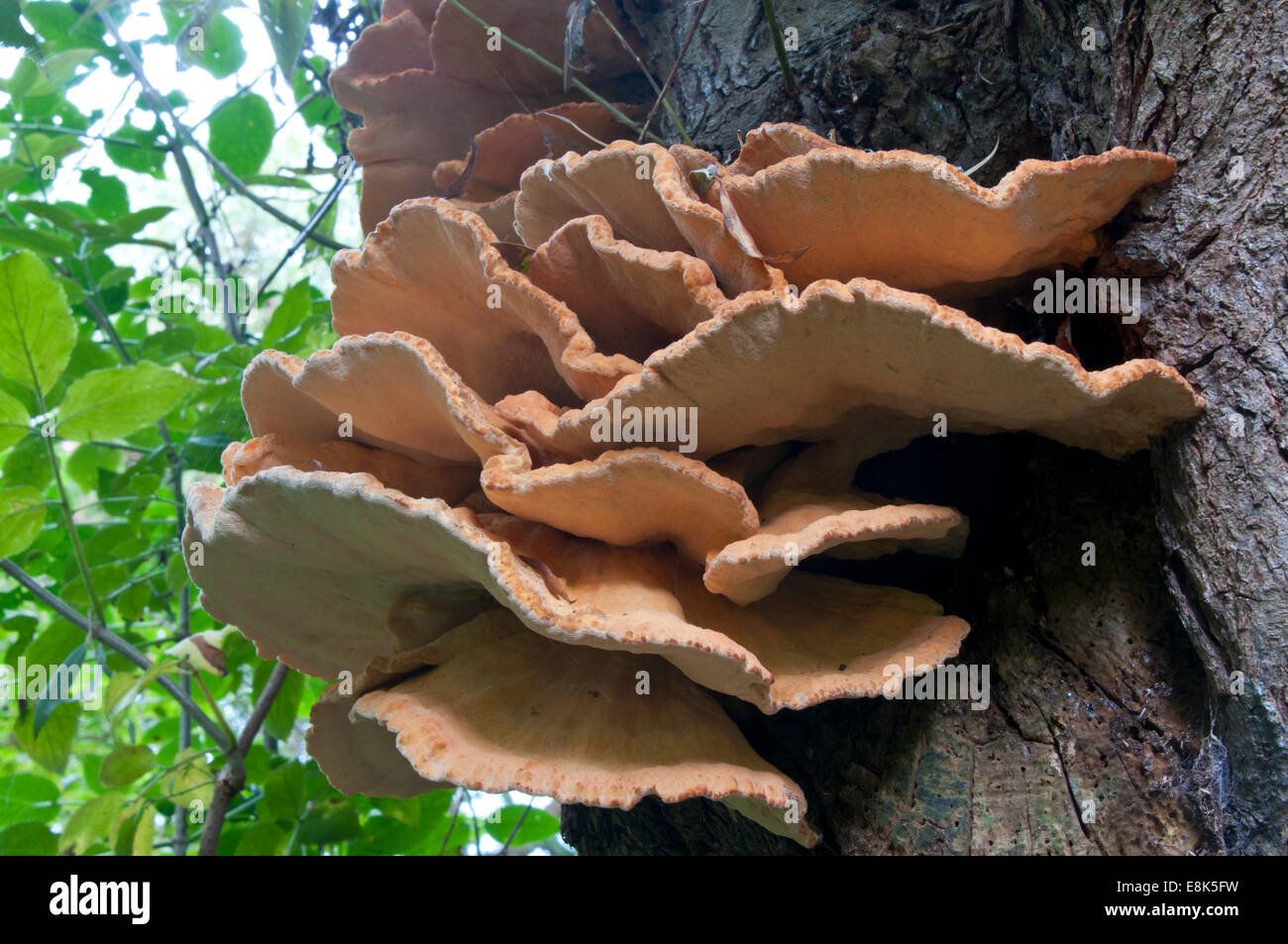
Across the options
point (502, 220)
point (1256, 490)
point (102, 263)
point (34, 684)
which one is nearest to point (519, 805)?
point (34, 684)

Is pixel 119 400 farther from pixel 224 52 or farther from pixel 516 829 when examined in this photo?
pixel 516 829

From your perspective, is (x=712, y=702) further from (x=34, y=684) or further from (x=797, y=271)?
(x=34, y=684)

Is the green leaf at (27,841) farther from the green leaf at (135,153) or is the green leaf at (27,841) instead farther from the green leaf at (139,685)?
the green leaf at (135,153)

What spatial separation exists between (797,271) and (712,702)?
0.90 meters

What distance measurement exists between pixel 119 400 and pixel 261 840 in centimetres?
172

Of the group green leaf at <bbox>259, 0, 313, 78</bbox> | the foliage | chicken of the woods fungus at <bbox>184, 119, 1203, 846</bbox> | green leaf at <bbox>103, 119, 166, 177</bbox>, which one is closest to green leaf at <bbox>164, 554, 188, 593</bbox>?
the foliage

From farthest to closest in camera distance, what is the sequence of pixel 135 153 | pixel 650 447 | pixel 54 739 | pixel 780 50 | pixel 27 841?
1. pixel 135 153
2. pixel 27 841
3. pixel 54 739
4. pixel 780 50
5. pixel 650 447

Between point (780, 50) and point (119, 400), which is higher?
point (780, 50)

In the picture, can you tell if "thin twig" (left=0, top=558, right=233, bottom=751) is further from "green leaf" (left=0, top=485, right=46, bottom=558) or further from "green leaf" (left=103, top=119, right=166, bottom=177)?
"green leaf" (left=103, top=119, right=166, bottom=177)

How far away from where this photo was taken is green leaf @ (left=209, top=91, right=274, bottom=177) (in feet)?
12.0

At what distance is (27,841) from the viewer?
2809mm

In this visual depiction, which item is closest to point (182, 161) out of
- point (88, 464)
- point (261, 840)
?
point (88, 464)

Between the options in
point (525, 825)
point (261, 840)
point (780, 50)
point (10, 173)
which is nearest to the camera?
point (780, 50)
